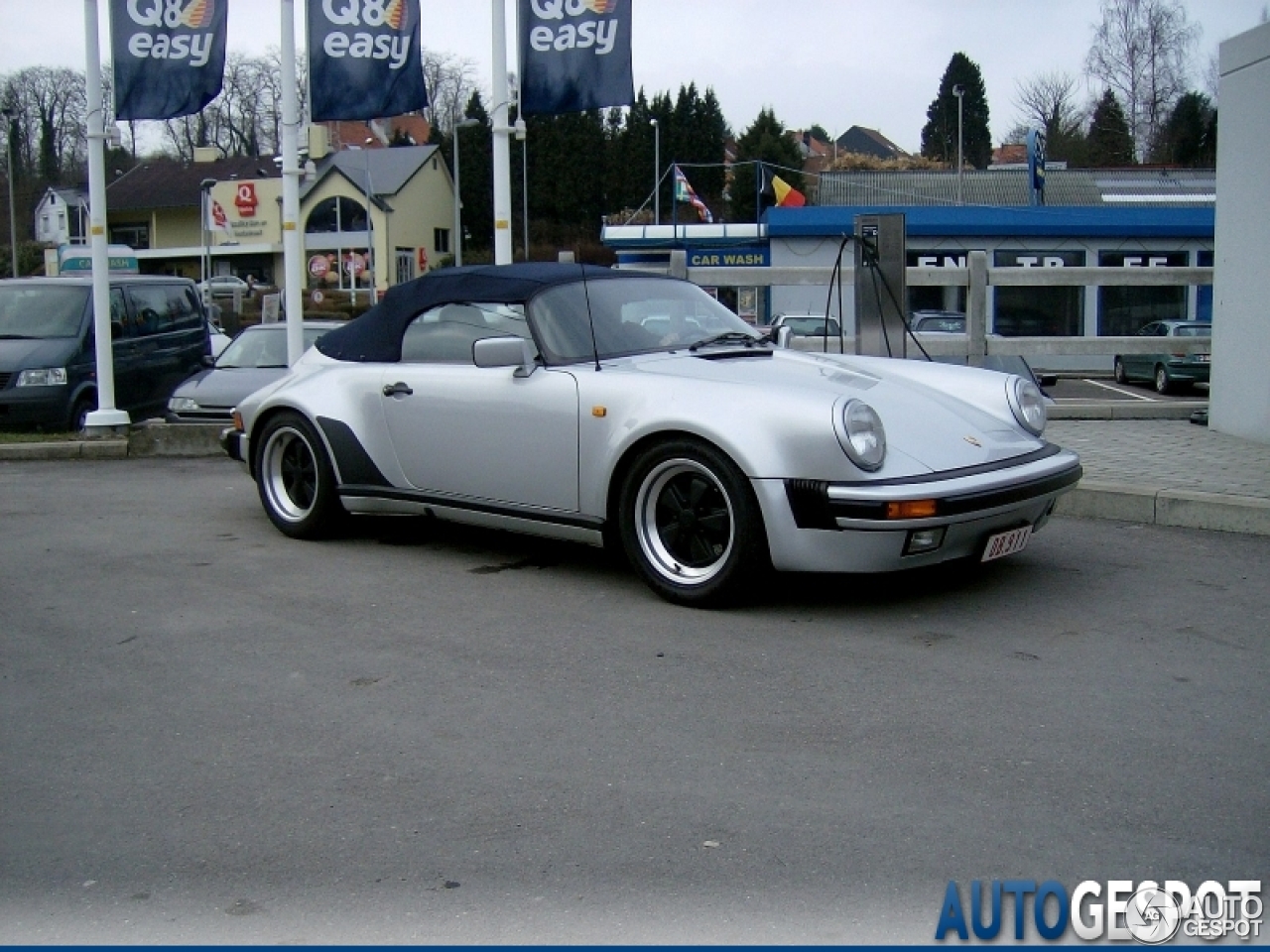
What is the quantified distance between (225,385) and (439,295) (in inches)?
238

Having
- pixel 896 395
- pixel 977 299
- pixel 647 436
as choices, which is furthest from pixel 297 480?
pixel 977 299

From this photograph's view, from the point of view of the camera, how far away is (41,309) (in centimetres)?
1289

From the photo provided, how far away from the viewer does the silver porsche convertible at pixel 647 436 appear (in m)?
5.41

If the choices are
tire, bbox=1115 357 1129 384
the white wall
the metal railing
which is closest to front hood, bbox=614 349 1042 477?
the metal railing

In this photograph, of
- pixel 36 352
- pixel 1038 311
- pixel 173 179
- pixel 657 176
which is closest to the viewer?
pixel 36 352

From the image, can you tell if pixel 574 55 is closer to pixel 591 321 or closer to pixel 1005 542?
pixel 591 321

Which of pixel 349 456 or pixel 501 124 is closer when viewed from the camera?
pixel 349 456

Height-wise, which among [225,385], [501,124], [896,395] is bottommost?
[225,385]

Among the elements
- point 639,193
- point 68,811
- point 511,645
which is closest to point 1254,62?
point 511,645

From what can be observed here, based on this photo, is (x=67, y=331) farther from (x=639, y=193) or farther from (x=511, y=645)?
(x=639, y=193)

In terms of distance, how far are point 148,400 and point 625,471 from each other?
869cm

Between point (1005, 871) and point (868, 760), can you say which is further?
point (868, 760)

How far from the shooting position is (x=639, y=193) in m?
77.4

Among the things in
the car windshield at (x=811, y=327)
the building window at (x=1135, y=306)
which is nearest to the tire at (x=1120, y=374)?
the building window at (x=1135, y=306)
